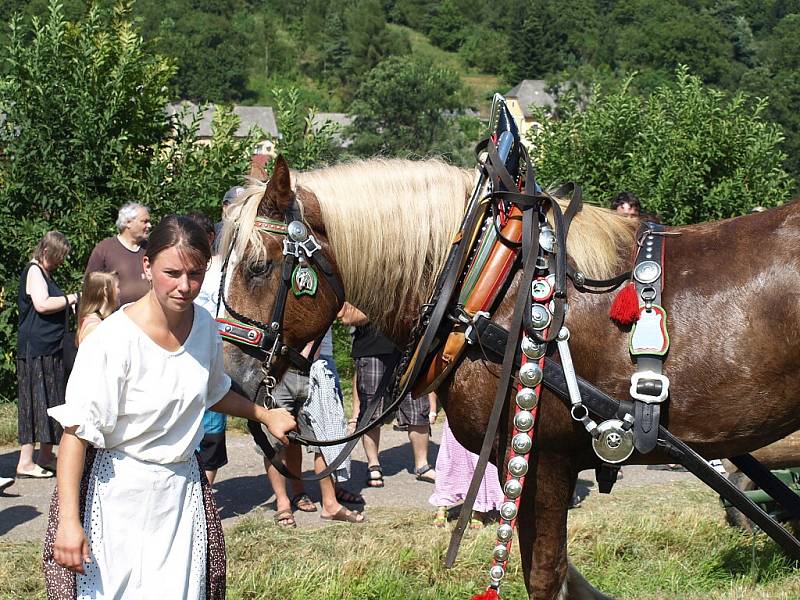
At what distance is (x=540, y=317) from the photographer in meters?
3.07

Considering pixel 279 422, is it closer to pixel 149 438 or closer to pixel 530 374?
pixel 149 438

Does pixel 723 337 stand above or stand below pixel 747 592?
above

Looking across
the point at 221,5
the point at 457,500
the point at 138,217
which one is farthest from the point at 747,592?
the point at 221,5

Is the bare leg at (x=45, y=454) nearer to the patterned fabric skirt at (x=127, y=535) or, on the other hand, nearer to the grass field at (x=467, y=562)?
the grass field at (x=467, y=562)

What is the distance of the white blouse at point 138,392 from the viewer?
273 cm

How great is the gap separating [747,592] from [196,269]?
3.07 metres

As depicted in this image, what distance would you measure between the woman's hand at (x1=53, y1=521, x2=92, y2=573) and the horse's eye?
1.14 meters

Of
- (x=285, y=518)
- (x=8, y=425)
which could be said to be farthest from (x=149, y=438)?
(x=8, y=425)

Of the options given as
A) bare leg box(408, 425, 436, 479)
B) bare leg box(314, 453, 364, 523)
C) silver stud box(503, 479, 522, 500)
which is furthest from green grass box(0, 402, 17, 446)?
silver stud box(503, 479, 522, 500)

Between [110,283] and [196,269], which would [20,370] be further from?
[196,269]

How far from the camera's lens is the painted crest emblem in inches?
136

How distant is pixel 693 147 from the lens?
1126 cm

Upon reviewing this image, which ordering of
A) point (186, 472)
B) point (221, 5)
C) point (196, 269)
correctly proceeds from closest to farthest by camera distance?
point (196, 269) → point (186, 472) → point (221, 5)

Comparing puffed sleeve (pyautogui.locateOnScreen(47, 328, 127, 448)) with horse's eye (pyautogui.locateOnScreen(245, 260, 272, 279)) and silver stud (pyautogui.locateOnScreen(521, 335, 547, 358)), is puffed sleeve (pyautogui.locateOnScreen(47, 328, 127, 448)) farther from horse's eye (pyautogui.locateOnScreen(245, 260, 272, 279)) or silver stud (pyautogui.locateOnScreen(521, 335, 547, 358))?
silver stud (pyautogui.locateOnScreen(521, 335, 547, 358))
